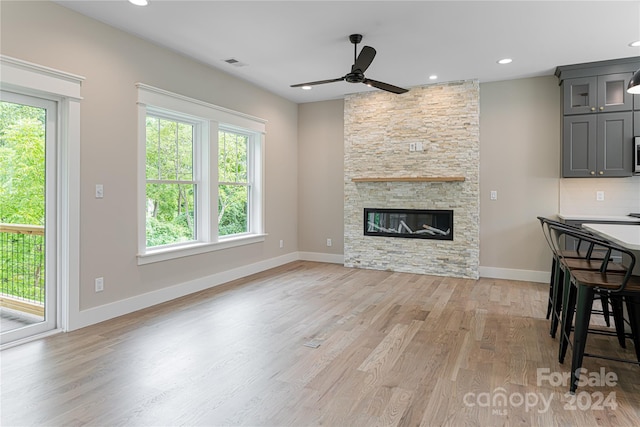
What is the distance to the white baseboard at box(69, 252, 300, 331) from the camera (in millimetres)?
3475

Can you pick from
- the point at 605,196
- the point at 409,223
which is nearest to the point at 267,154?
the point at 409,223

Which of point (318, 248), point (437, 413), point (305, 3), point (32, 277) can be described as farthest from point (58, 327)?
point (318, 248)

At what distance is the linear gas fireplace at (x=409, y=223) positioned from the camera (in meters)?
5.67

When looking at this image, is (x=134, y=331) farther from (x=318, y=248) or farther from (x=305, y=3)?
(x=318, y=248)

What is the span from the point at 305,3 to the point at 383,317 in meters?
2.94

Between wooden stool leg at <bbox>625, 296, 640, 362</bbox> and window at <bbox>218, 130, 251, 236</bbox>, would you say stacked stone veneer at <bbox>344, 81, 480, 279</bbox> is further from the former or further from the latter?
wooden stool leg at <bbox>625, 296, 640, 362</bbox>

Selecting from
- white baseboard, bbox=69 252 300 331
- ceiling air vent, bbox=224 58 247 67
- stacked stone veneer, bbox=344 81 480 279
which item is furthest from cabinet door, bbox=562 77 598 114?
white baseboard, bbox=69 252 300 331

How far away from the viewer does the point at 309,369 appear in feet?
8.48

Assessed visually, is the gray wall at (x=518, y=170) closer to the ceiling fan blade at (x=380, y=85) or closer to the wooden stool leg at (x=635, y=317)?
the ceiling fan blade at (x=380, y=85)

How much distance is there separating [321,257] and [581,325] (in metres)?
4.78

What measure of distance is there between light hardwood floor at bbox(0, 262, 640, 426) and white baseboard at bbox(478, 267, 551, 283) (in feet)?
4.27

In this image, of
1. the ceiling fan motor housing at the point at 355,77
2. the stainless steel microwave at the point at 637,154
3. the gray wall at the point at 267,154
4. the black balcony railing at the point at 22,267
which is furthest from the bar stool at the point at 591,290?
the black balcony railing at the point at 22,267

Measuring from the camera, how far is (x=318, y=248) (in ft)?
22.4

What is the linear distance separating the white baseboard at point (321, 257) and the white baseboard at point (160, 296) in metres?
0.92
